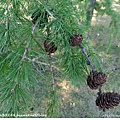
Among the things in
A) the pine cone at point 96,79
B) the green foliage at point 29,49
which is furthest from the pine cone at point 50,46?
the pine cone at point 96,79

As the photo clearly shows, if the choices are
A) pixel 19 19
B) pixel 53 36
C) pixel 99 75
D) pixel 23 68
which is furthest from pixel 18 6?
pixel 99 75

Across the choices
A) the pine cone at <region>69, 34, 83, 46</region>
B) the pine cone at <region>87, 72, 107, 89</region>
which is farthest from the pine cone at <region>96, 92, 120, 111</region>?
the pine cone at <region>69, 34, 83, 46</region>

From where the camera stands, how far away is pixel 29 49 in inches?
26.0

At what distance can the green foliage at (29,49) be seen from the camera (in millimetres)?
585

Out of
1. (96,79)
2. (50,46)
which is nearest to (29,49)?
(50,46)

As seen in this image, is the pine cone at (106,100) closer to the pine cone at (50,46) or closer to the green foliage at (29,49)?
the green foliage at (29,49)

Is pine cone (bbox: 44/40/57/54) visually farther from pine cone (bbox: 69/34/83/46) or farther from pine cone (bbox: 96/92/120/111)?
pine cone (bbox: 96/92/120/111)

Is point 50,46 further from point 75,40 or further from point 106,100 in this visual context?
point 106,100

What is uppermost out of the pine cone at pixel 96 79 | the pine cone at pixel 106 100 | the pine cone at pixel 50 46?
the pine cone at pixel 50 46

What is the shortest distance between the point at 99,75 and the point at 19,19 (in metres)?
0.38

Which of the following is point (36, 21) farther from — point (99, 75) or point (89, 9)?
point (89, 9)

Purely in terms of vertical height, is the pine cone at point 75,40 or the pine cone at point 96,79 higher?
the pine cone at point 75,40

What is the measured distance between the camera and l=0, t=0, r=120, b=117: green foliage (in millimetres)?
585

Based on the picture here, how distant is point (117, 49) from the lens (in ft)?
11.4
